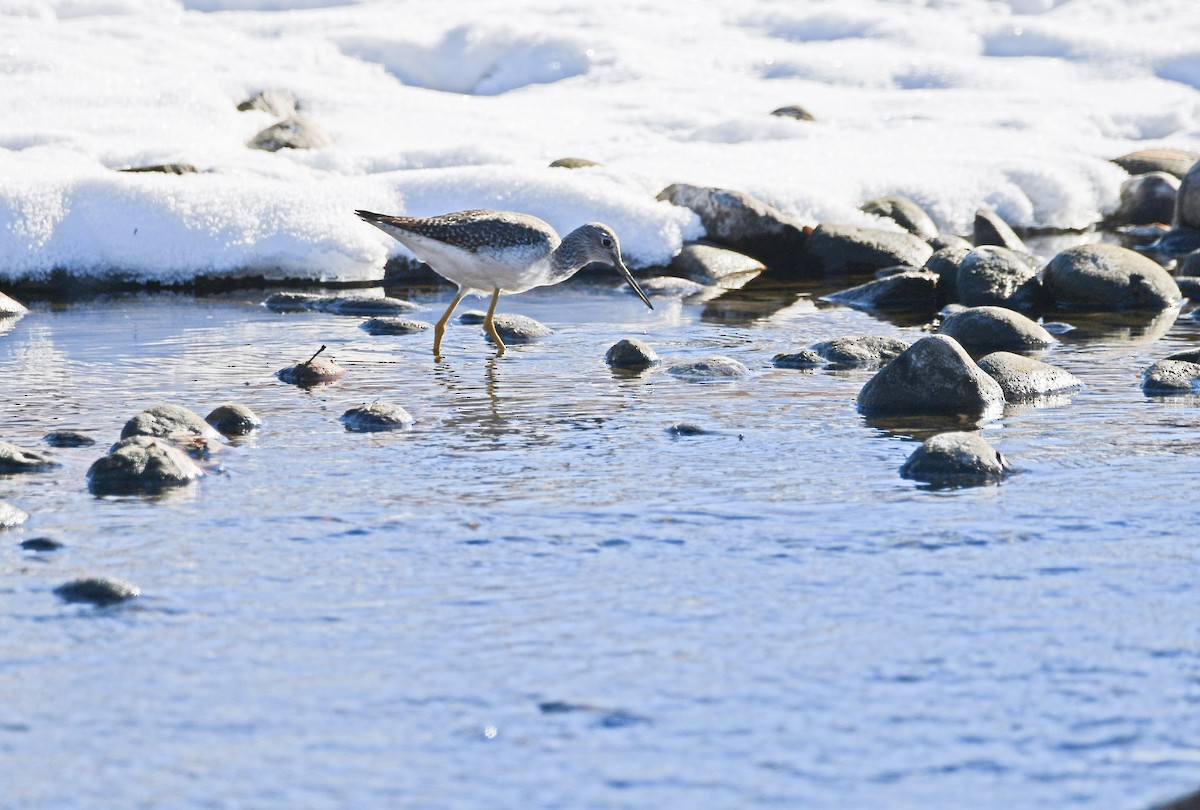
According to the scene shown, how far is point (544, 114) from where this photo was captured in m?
18.7

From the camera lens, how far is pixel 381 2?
24.5 meters

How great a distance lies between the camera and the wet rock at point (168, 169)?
45.5ft

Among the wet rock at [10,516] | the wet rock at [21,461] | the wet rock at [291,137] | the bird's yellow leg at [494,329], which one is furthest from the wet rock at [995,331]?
the wet rock at [291,137]

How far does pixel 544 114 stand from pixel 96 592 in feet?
47.2

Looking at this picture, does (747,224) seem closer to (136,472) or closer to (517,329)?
(517,329)

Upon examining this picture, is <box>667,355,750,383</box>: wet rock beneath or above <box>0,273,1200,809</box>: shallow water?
above

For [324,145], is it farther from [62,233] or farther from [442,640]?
[442,640]

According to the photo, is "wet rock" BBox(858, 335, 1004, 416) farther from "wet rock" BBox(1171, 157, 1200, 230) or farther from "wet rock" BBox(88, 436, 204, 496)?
"wet rock" BBox(1171, 157, 1200, 230)

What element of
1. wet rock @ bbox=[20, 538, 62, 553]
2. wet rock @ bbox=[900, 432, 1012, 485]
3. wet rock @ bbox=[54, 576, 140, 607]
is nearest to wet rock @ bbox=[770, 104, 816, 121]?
wet rock @ bbox=[900, 432, 1012, 485]

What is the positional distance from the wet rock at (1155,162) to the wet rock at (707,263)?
23.3 feet

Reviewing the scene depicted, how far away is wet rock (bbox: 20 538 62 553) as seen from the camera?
5.41 meters

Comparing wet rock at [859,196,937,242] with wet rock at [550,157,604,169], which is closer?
wet rock at [859,196,937,242]

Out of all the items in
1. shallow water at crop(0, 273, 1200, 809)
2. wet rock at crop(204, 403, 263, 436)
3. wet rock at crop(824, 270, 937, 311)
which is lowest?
shallow water at crop(0, 273, 1200, 809)

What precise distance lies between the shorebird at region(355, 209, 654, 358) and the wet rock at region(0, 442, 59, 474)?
359 cm
